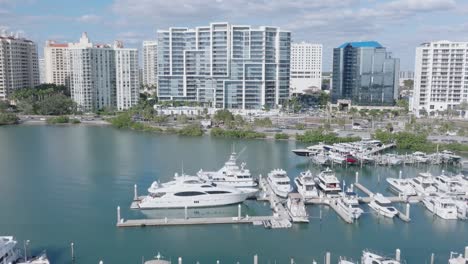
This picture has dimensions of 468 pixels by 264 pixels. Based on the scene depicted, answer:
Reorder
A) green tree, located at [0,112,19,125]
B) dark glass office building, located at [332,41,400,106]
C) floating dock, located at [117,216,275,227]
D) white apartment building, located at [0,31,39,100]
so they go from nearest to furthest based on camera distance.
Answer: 1. floating dock, located at [117,216,275,227]
2. green tree, located at [0,112,19,125]
3. dark glass office building, located at [332,41,400,106]
4. white apartment building, located at [0,31,39,100]

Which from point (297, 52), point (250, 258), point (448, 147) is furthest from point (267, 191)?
point (297, 52)

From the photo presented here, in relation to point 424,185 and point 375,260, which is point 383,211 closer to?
point 424,185

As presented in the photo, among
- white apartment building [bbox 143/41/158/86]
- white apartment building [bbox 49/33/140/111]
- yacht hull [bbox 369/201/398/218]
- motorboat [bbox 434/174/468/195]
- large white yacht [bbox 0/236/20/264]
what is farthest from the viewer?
white apartment building [bbox 143/41/158/86]

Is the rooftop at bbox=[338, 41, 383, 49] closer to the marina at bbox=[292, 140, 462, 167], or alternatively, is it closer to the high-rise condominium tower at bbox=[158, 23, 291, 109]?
the high-rise condominium tower at bbox=[158, 23, 291, 109]

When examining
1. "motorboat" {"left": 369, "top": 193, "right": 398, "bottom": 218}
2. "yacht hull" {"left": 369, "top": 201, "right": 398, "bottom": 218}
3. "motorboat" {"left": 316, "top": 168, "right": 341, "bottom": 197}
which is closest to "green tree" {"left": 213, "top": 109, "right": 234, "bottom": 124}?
"motorboat" {"left": 316, "top": 168, "right": 341, "bottom": 197}

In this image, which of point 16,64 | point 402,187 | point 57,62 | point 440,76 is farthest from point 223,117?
point 57,62

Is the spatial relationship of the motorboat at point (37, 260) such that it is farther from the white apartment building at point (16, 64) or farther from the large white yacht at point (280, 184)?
the white apartment building at point (16, 64)

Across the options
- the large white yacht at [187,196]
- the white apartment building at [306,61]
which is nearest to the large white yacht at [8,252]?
the large white yacht at [187,196]
